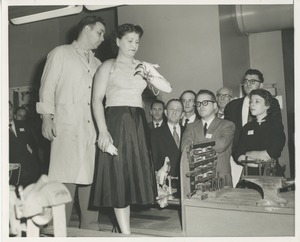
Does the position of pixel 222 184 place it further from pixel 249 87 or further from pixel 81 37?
pixel 81 37

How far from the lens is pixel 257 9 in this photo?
3.15 m

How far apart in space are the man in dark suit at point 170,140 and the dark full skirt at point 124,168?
26.9 inches

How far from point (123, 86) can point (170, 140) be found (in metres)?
0.80

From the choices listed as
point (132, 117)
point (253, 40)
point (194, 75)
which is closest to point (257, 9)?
point (253, 40)

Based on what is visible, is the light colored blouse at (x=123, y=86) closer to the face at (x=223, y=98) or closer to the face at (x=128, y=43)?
the face at (x=128, y=43)

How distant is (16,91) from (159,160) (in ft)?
5.83

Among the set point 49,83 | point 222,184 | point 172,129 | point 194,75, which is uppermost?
point 194,75

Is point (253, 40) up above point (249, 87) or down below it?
above

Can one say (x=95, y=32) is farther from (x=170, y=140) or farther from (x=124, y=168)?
(x=170, y=140)

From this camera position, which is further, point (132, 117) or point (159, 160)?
point (159, 160)

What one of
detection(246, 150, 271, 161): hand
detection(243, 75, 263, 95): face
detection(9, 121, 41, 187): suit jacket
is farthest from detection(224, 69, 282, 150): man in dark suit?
detection(9, 121, 41, 187): suit jacket

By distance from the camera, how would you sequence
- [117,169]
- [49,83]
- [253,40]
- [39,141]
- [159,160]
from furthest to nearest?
[253,40], [39,141], [159,160], [49,83], [117,169]

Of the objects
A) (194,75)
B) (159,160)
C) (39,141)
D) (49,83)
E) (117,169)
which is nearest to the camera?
(117,169)

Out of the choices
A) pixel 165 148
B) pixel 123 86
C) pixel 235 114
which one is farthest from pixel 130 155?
pixel 235 114
